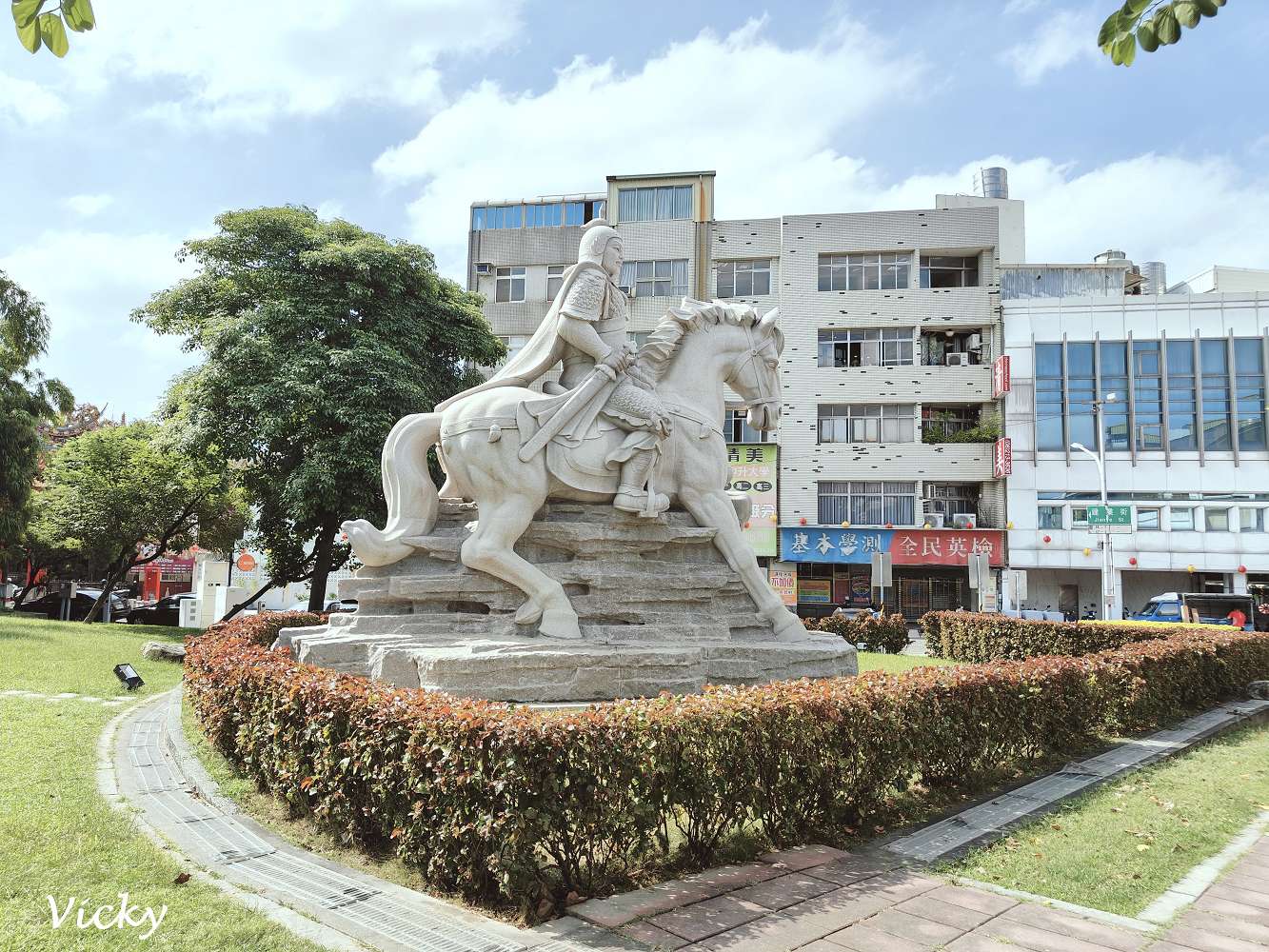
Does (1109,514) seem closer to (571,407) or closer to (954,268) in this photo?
(954,268)

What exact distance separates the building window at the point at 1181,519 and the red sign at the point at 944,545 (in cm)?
538

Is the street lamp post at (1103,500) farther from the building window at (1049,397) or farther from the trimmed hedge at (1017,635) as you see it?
the trimmed hedge at (1017,635)

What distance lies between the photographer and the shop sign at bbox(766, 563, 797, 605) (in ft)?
94.1

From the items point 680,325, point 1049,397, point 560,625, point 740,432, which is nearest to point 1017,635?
point 680,325

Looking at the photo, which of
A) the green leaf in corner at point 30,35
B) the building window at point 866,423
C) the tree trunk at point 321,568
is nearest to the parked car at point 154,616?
the tree trunk at point 321,568

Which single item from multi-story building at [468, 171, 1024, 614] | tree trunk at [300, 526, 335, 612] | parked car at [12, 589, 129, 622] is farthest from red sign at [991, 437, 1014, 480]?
parked car at [12, 589, 129, 622]

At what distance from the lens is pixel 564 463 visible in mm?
7215

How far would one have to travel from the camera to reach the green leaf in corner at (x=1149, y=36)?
8.44ft

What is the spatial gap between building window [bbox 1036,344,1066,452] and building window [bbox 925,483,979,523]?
8.52ft

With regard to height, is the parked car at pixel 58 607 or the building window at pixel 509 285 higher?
the building window at pixel 509 285

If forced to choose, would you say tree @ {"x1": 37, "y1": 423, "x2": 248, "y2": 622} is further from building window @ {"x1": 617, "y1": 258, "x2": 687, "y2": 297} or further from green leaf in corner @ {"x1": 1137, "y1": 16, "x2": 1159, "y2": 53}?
green leaf in corner @ {"x1": 1137, "y1": 16, "x2": 1159, "y2": 53}

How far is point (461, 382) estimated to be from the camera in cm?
1866

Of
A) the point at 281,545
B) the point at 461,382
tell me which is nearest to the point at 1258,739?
the point at 461,382

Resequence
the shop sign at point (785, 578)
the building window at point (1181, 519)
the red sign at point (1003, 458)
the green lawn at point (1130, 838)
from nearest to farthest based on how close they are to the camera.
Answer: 1. the green lawn at point (1130, 838)
2. the red sign at point (1003, 458)
3. the building window at point (1181, 519)
4. the shop sign at point (785, 578)
